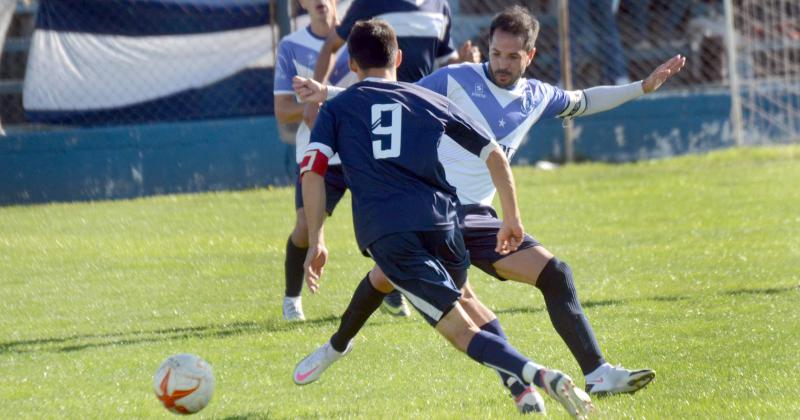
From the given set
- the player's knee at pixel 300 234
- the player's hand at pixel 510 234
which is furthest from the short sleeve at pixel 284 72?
the player's hand at pixel 510 234

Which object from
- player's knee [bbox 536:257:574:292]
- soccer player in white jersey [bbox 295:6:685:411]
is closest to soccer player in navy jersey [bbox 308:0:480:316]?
soccer player in white jersey [bbox 295:6:685:411]

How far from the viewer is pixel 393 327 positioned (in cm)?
715

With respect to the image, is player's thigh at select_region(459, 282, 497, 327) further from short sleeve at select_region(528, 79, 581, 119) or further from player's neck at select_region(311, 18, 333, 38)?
player's neck at select_region(311, 18, 333, 38)

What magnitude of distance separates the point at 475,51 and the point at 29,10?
8509mm

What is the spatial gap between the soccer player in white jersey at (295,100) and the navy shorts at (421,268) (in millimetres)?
2621

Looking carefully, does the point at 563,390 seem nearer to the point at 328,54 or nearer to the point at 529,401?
the point at 529,401

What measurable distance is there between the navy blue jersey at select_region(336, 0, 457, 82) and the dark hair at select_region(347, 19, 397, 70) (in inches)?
98.5

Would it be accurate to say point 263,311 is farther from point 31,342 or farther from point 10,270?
point 10,270

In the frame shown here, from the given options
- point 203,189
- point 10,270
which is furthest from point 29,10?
point 10,270

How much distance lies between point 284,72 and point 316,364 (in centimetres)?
271

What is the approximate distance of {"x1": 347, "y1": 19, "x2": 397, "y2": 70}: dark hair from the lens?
4.98 metres

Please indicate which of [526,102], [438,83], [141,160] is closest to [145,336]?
[438,83]

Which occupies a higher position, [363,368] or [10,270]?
[363,368]

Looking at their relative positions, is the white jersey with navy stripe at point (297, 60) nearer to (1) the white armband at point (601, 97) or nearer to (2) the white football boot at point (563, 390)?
(1) the white armband at point (601, 97)
